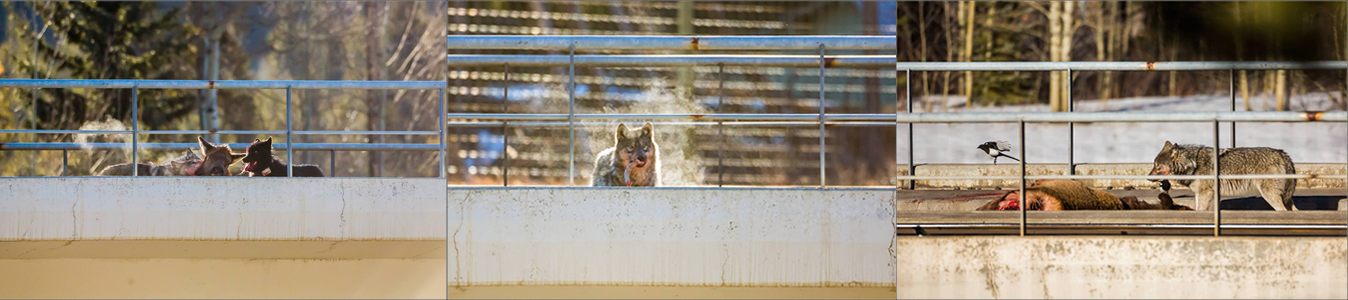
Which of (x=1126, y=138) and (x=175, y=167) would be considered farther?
(x=1126, y=138)

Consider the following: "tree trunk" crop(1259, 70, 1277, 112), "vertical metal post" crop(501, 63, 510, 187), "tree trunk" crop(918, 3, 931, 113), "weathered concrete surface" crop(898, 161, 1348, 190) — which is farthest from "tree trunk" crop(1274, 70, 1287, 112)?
"vertical metal post" crop(501, 63, 510, 187)

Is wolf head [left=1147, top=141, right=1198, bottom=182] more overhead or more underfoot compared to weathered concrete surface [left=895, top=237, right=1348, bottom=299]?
more overhead

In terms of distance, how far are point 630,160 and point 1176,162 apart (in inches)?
96.7

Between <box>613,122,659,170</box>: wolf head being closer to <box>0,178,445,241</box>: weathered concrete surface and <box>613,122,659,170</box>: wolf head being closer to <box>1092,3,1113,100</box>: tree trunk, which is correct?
<box>0,178,445,241</box>: weathered concrete surface

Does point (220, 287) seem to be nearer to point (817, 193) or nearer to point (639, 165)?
point (639, 165)

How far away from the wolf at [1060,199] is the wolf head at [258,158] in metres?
4.12

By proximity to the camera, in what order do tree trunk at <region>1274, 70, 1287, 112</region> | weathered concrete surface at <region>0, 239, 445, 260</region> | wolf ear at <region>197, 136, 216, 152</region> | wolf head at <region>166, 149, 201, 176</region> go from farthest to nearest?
tree trunk at <region>1274, 70, 1287, 112</region> < wolf head at <region>166, 149, 201, 176</region> < wolf ear at <region>197, 136, 216, 152</region> < weathered concrete surface at <region>0, 239, 445, 260</region>

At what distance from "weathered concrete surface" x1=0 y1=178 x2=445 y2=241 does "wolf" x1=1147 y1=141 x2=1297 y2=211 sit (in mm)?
3404

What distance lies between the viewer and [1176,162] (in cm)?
342

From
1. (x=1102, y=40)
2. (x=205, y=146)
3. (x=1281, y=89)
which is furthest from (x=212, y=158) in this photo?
(x=1281, y=89)

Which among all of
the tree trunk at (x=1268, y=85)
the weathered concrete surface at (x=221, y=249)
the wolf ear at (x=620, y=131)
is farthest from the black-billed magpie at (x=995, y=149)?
the tree trunk at (x=1268, y=85)

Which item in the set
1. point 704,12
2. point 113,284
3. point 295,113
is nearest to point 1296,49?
point 704,12

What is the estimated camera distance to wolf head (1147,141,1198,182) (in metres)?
3.39

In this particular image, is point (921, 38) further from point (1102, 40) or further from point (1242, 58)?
point (1102, 40)
